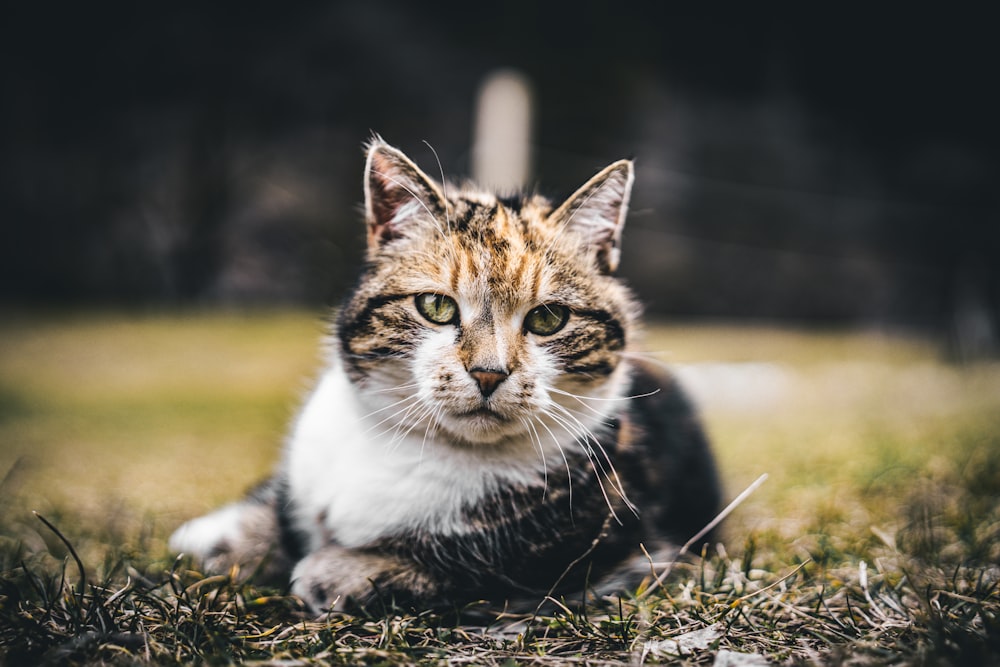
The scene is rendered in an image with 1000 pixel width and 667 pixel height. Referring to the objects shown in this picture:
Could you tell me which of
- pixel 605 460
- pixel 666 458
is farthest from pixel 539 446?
pixel 666 458

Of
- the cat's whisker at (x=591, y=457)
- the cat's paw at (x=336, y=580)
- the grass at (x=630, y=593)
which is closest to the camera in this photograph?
the grass at (x=630, y=593)

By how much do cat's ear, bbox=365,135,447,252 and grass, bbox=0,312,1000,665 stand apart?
28.2 inches

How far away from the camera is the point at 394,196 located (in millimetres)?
1459

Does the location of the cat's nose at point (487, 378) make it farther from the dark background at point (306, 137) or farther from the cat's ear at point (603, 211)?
the dark background at point (306, 137)

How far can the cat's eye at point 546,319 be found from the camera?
4.49ft

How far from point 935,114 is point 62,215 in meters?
10.3

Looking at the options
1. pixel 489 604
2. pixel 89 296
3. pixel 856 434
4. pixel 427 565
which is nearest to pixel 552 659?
pixel 489 604

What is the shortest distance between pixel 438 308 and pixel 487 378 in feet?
0.73

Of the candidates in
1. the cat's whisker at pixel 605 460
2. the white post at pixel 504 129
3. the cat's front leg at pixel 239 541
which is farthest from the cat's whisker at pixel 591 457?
the white post at pixel 504 129

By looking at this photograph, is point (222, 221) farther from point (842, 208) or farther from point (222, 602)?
point (842, 208)

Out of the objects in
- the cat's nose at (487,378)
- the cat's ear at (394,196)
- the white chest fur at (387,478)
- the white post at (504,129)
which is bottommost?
the white chest fur at (387,478)

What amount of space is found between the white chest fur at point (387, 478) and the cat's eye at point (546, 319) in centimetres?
24

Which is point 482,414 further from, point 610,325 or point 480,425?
point 610,325

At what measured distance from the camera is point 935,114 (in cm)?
834
